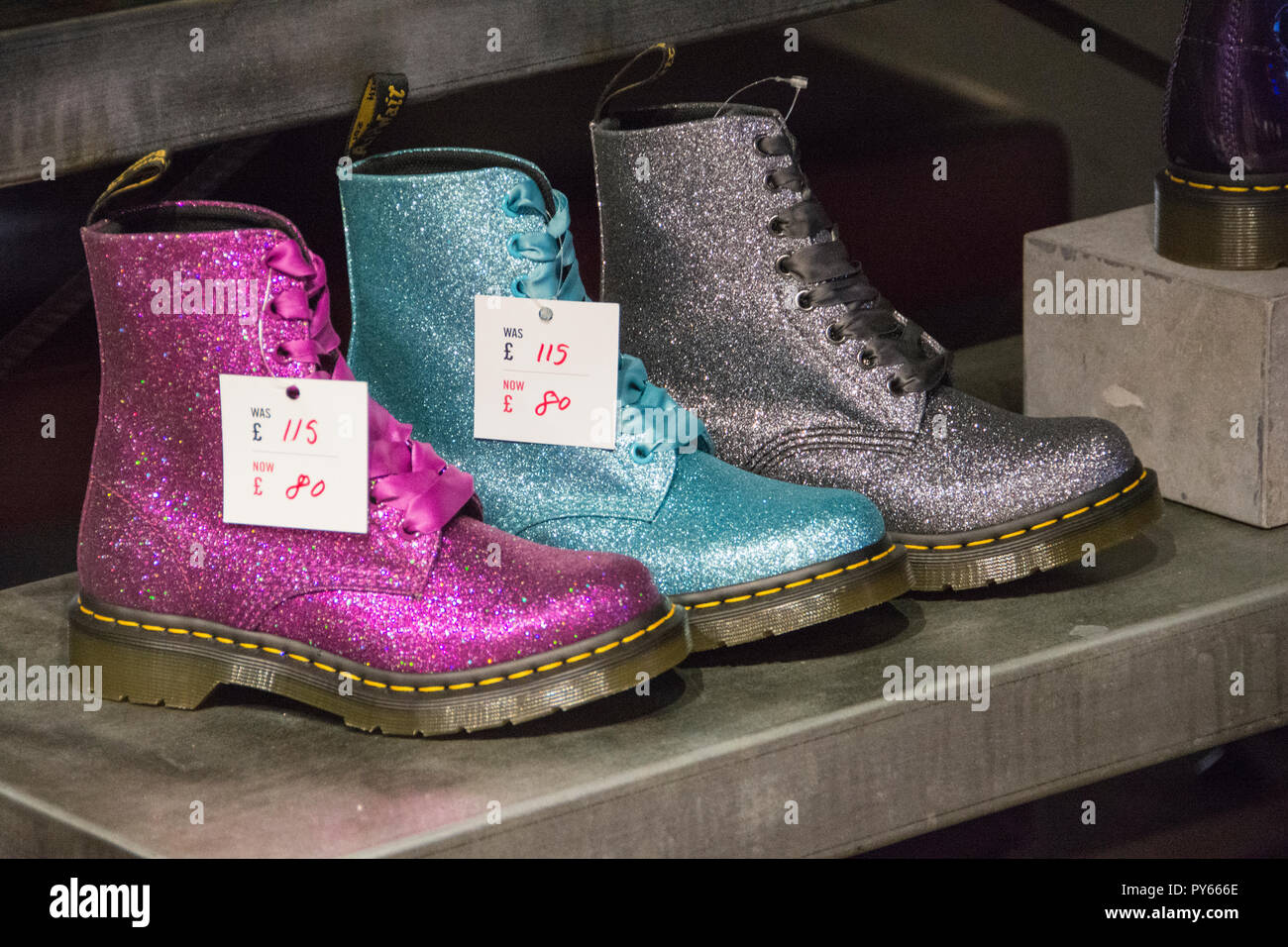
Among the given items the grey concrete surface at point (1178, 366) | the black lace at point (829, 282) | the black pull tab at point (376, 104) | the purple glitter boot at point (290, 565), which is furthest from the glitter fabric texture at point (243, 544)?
the grey concrete surface at point (1178, 366)

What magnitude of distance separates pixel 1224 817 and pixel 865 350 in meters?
Answer: 0.65

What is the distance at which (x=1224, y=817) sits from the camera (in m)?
1.82

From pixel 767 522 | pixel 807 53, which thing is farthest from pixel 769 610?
pixel 807 53

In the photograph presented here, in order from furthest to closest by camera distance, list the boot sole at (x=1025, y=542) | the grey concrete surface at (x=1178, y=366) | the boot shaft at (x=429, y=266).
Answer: the grey concrete surface at (x=1178, y=366)
the boot sole at (x=1025, y=542)
the boot shaft at (x=429, y=266)

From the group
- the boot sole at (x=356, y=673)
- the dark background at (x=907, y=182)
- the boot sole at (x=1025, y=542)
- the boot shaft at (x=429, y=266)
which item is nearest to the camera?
the boot sole at (x=356, y=673)

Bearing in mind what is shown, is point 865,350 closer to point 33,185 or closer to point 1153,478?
point 1153,478

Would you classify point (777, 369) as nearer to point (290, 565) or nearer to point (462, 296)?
point (462, 296)

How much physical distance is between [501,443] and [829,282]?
338mm

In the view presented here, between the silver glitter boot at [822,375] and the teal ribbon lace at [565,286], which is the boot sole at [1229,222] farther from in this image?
the teal ribbon lace at [565,286]

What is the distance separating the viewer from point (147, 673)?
1443 mm

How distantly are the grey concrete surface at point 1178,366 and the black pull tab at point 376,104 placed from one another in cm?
75

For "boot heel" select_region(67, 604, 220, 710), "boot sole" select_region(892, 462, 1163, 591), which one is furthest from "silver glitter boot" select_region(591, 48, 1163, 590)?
"boot heel" select_region(67, 604, 220, 710)

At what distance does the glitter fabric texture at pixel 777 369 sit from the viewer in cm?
A: 158

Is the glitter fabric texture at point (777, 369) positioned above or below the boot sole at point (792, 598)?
above
